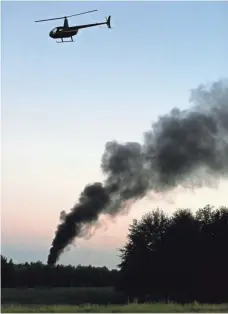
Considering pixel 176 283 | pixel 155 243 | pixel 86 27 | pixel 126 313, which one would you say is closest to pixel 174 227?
pixel 155 243

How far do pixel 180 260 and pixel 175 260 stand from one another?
54 cm

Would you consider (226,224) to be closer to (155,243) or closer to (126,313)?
(155,243)

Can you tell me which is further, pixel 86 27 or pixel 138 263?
pixel 138 263

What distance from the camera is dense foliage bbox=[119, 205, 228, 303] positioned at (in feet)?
205

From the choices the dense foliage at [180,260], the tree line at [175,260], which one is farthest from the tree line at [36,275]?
the dense foliage at [180,260]

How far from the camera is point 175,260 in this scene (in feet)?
211

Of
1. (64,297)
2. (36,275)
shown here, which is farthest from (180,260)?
(36,275)

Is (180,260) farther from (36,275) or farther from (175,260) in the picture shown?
(36,275)

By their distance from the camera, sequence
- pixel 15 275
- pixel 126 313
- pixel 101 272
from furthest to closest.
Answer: pixel 101 272 < pixel 15 275 < pixel 126 313

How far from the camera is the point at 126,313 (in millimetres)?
24875

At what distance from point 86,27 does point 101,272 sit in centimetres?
5683

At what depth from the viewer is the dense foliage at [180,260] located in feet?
205

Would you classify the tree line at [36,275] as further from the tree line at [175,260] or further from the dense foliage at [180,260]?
the dense foliage at [180,260]

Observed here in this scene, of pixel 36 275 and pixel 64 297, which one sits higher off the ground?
pixel 36 275
